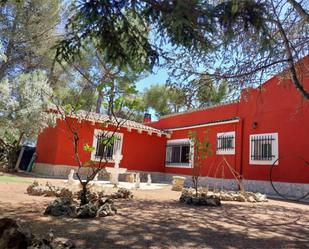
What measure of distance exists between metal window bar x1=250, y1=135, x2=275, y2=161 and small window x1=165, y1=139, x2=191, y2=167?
4687mm

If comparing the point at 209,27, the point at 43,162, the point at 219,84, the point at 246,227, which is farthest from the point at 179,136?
the point at 209,27

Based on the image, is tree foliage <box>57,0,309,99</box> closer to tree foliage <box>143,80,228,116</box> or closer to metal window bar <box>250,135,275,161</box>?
tree foliage <box>143,80,228,116</box>

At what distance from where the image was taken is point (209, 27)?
16.0ft

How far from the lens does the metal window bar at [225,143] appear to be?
17228 mm

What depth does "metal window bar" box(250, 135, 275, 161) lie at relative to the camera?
600 inches

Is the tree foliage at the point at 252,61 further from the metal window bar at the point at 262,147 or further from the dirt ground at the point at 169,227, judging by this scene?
the metal window bar at the point at 262,147

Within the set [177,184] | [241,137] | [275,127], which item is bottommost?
[177,184]

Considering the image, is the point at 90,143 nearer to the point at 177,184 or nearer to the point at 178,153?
the point at 178,153

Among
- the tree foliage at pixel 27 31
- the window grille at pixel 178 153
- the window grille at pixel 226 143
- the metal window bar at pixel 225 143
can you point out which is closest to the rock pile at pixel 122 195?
the window grille at pixel 226 143

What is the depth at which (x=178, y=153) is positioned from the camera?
69.1 ft

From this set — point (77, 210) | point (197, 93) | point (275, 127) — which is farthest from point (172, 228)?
point (275, 127)

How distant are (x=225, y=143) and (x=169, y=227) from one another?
40.4ft

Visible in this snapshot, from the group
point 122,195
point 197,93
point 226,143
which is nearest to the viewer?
point 197,93

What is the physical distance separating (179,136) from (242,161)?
547 centimetres
